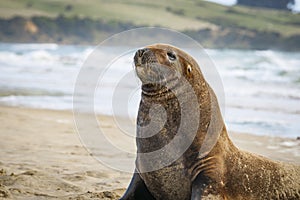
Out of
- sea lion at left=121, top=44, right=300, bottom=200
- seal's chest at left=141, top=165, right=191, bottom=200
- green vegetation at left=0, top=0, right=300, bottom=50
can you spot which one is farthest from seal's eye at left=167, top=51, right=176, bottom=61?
green vegetation at left=0, top=0, right=300, bottom=50

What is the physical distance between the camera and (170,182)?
14.5ft

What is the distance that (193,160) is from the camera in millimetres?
4426

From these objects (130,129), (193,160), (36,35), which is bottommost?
(36,35)

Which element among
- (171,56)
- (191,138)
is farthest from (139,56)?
(191,138)

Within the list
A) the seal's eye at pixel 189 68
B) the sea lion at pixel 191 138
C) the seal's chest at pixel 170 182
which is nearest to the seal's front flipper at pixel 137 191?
the sea lion at pixel 191 138

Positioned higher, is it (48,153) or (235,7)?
(48,153)

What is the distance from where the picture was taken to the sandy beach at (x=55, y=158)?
596cm

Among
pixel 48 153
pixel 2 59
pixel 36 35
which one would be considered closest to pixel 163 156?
pixel 48 153

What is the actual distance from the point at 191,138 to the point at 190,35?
41449 millimetres

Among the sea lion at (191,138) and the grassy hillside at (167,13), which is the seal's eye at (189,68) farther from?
the grassy hillside at (167,13)

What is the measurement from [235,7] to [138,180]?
50599mm

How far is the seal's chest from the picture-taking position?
4402 mm

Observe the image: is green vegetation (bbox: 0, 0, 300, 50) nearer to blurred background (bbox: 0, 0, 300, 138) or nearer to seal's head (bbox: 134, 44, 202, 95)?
blurred background (bbox: 0, 0, 300, 138)

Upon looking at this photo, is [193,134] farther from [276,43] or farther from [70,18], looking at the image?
[70,18]
